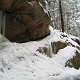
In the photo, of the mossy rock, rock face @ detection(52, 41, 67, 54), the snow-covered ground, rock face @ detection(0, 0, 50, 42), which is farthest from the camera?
rock face @ detection(52, 41, 67, 54)

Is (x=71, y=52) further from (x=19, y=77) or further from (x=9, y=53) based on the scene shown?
(x=19, y=77)

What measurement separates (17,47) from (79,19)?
29.4m

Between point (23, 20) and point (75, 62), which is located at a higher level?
point (23, 20)

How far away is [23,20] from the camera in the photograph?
1427cm

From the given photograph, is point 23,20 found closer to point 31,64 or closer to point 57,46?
point 57,46

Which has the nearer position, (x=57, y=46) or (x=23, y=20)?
(x=23, y=20)

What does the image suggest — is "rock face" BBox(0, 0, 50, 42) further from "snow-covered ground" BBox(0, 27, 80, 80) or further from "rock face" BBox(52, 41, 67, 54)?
"rock face" BBox(52, 41, 67, 54)

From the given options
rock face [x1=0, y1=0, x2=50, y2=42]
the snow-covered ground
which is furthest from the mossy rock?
rock face [x1=0, y1=0, x2=50, y2=42]

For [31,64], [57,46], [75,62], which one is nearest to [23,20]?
[57,46]

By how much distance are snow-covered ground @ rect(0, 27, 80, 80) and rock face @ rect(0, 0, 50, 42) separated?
Answer: 3.30ft

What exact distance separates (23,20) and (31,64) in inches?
158

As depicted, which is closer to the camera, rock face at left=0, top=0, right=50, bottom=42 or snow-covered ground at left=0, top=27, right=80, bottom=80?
snow-covered ground at left=0, top=27, right=80, bottom=80

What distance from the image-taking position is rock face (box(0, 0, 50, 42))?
1369cm

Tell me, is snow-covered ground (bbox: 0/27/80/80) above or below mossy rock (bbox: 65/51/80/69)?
above
